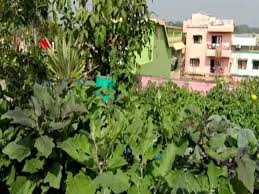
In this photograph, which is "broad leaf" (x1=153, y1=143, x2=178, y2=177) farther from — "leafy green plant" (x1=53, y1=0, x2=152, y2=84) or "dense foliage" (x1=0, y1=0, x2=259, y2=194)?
"leafy green plant" (x1=53, y1=0, x2=152, y2=84)

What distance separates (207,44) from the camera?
3231 cm

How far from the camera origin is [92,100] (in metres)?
1.30

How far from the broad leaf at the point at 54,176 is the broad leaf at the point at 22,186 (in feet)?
0.12

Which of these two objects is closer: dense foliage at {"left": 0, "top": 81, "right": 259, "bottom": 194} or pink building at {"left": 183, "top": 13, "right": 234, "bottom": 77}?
dense foliage at {"left": 0, "top": 81, "right": 259, "bottom": 194}

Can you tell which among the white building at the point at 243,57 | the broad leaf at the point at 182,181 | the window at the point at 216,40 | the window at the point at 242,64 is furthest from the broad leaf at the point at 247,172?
the window at the point at 242,64

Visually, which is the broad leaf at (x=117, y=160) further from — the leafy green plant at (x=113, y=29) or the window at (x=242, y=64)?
the window at (x=242, y=64)

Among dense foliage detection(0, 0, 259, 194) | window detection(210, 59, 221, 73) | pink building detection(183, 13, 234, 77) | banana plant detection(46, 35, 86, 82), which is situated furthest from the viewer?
window detection(210, 59, 221, 73)

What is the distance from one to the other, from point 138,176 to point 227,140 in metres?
0.30

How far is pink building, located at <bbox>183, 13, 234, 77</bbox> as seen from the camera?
103 feet

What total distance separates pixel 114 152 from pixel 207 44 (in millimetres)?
31987

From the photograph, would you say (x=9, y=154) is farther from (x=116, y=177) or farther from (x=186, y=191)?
(x=186, y=191)

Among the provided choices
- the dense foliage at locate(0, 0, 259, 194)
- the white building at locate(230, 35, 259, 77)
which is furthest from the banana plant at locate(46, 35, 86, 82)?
the white building at locate(230, 35, 259, 77)

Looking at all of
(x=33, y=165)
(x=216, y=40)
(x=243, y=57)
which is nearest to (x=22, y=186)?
(x=33, y=165)

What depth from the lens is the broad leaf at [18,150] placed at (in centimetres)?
102
